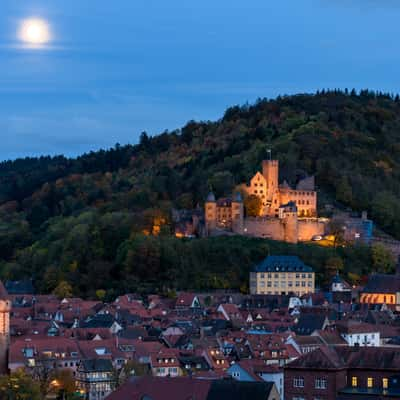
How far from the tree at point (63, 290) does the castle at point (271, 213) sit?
14.0 m

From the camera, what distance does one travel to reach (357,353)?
188ft

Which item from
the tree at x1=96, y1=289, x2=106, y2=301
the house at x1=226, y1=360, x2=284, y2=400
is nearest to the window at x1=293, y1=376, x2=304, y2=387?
the house at x1=226, y1=360, x2=284, y2=400

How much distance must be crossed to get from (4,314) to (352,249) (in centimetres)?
5712

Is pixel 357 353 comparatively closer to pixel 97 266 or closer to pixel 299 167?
pixel 97 266

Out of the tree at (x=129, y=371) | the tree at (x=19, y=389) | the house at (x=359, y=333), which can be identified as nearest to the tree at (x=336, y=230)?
the house at (x=359, y=333)

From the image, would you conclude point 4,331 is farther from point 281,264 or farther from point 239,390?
point 281,264

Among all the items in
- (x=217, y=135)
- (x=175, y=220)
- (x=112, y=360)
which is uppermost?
(x=217, y=135)

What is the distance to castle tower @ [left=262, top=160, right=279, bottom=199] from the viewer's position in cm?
13612

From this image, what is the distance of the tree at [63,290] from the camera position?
122256 mm

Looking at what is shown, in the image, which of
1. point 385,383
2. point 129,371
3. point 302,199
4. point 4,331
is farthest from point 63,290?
point 385,383

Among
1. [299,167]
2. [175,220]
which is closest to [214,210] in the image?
[175,220]

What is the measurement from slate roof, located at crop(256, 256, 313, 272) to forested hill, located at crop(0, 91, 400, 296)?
38.8 feet

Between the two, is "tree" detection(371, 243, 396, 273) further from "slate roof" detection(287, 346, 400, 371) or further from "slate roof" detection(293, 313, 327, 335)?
"slate roof" detection(287, 346, 400, 371)

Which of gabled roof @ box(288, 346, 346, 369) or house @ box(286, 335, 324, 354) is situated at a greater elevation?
gabled roof @ box(288, 346, 346, 369)
